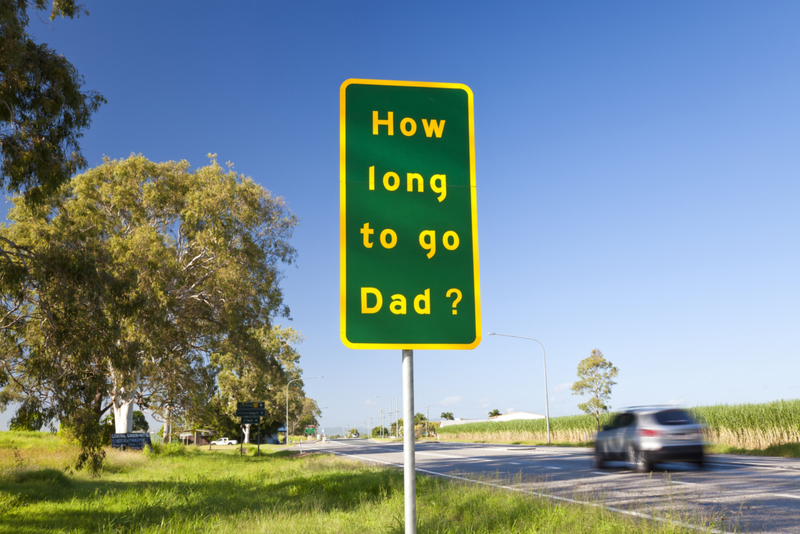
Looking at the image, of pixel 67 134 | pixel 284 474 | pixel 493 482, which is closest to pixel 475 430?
pixel 284 474

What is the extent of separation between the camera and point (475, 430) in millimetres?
61062

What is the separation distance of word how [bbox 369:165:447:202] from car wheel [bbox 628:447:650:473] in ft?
44.5

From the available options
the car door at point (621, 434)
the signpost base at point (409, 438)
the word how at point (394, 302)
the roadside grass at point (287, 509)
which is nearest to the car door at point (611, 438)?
the car door at point (621, 434)

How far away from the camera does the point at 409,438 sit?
9.00ft

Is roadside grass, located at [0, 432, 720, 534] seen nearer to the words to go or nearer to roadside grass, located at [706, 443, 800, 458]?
the words to go

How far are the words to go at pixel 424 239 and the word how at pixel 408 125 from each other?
55 centimetres

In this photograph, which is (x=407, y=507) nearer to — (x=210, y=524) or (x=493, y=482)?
(x=210, y=524)

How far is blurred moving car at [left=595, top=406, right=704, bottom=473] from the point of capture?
13.6 metres

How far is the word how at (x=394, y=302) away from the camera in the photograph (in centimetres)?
280

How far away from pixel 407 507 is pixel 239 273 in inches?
939

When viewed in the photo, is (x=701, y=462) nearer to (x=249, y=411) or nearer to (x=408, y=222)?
(x=408, y=222)

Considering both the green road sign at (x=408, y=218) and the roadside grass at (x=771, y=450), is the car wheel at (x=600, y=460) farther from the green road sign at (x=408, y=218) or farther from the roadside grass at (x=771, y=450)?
the green road sign at (x=408, y=218)

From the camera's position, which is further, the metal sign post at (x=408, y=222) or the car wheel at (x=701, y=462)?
the car wheel at (x=701, y=462)

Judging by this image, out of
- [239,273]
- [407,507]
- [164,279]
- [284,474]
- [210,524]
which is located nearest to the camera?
[407,507]
